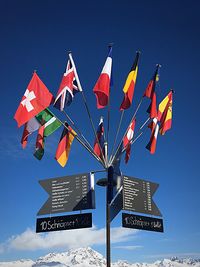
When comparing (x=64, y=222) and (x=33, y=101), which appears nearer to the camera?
(x=64, y=222)

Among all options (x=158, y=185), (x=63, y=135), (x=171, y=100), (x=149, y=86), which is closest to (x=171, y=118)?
(x=171, y=100)

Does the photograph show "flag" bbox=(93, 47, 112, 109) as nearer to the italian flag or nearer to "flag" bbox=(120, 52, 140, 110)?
"flag" bbox=(120, 52, 140, 110)

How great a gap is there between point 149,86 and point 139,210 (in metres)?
5.11

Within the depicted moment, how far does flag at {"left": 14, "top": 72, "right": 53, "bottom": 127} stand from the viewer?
44.1 ft

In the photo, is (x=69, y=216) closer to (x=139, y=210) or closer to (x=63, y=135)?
Result: (x=139, y=210)

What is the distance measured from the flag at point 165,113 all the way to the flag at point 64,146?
374cm

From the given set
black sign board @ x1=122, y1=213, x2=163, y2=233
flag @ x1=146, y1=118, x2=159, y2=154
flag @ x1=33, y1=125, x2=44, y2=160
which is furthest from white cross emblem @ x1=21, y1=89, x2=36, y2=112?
black sign board @ x1=122, y1=213, x2=163, y2=233

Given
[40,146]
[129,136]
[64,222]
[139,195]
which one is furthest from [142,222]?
[40,146]

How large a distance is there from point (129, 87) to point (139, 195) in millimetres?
4005

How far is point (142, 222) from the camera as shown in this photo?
501 inches

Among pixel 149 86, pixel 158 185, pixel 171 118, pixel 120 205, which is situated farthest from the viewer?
pixel 171 118

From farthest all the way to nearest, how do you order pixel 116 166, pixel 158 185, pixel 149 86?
pixel 149 86
pixel 158 185
pixel 116 166

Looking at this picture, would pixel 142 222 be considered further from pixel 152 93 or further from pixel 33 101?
pixel 33 101

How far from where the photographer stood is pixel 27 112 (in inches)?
532
